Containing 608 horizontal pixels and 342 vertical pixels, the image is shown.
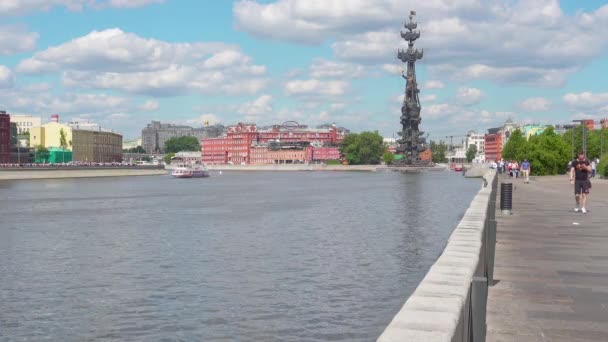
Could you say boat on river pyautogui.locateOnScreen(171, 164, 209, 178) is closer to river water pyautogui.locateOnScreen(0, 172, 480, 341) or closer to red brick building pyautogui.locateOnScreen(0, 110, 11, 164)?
red brick building pyautogui.locateOnScreen(0, 110, 11, 164)

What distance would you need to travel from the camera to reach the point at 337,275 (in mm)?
18328

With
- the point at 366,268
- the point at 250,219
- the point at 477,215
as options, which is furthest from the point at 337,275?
the point at 250,219

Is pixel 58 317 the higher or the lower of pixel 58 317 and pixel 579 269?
the lower

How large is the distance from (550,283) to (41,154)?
622 feet

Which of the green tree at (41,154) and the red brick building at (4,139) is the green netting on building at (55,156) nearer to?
the green tree at (41,154)

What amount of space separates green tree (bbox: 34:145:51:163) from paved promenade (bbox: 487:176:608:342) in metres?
178

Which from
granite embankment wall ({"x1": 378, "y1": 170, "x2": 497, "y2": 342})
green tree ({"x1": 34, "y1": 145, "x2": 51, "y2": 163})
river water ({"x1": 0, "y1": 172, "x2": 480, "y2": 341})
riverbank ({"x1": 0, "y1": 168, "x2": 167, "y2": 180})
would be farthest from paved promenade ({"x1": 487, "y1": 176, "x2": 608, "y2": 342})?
green tree ({"x1": 34, "y1": 145, "x2": 51, "y2": 163})

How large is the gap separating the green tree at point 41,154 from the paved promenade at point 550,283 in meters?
178

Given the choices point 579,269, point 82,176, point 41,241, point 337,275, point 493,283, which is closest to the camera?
point 493,283

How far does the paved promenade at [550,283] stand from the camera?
8938 millimetres

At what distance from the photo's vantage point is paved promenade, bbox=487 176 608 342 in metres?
8.94

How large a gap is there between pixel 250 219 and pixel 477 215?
23306 millimetres

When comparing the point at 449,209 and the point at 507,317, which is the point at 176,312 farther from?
the point at 449,209

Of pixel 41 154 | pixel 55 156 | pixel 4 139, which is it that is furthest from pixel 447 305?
pixel 55 156
